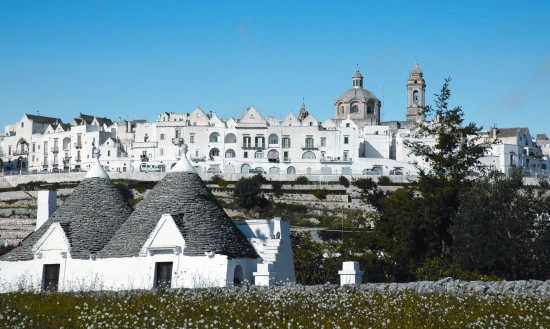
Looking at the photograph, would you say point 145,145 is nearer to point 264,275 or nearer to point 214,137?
point 214,137

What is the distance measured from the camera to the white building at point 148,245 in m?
25.6

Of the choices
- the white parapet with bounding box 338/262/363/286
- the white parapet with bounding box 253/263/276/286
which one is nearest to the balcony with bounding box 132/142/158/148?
the white parapet with bounding box 338/262/363/286

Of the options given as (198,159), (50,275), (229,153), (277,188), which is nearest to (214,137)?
(229,153)

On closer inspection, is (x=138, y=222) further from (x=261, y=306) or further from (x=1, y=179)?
(x=1, y=179)

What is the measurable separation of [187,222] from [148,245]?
1385mm

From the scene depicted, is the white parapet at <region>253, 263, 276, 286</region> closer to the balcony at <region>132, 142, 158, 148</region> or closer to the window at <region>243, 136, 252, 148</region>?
the window at <region>243, 136, 252, 148</region>

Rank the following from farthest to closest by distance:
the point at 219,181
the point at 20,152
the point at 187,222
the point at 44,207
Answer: the point at 20,152, the point at 219,181, the point at 44,207, the point at 187,222

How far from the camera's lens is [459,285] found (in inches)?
860

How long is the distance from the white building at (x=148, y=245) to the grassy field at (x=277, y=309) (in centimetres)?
358

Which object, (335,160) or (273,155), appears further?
(273,155)

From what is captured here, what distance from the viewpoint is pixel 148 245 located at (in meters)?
26.0

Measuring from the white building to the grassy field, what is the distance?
11.7ft

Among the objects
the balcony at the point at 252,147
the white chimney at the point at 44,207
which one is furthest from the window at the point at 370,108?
the white chimney at the point at 44,207

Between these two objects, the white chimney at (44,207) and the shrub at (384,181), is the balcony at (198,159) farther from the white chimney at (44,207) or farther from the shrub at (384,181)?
the white chimney at (44,207)
